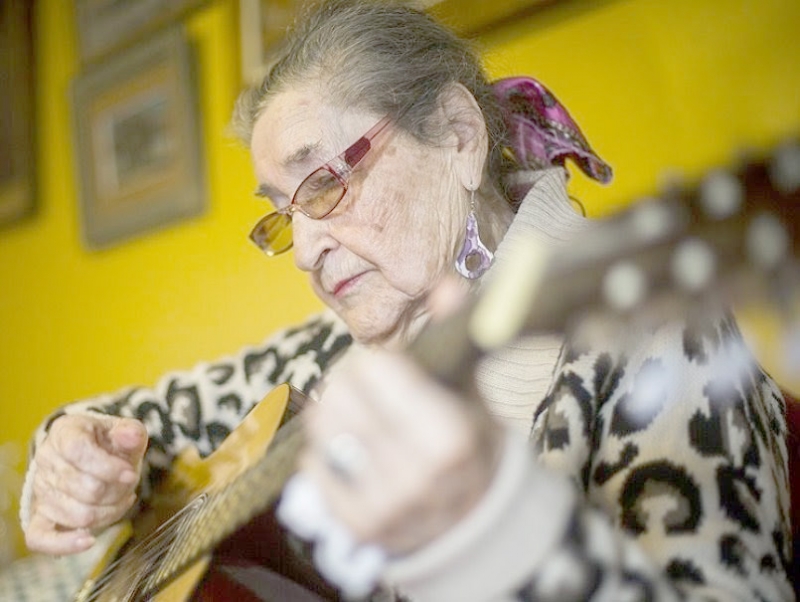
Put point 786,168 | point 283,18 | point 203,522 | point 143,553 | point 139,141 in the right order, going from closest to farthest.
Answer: point 786,168 < point 203,522 < point 143,553 < point 283,18 < point 139,141

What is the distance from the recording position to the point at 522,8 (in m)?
0.71

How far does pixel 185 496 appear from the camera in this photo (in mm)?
718

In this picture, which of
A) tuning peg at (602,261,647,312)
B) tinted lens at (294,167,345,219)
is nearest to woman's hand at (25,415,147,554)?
tinted lens at (294,167,345,219)

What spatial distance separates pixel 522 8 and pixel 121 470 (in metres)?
0.55

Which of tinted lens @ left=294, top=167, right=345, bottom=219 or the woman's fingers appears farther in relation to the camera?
the woman's fingers

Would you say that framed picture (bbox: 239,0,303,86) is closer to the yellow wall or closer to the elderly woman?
the yellow wall

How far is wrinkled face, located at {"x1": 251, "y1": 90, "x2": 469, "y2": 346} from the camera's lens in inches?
24.7

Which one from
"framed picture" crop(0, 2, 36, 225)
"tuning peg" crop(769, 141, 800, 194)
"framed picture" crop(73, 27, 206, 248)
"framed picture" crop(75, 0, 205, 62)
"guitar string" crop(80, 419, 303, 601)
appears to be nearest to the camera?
"tuning peg" crop(769, 141, 800, 194)

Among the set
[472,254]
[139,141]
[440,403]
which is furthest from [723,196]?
[139,141]

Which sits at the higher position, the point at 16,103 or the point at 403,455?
the point at 16,103

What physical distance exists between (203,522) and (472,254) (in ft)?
0.89

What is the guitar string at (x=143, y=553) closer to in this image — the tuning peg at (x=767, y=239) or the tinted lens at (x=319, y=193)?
the tinted lens at (x=319, y=193)

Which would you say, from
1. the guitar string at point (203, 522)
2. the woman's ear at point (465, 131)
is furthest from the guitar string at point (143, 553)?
the woman's ear at point (465, 131)

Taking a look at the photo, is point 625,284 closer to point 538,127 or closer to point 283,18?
point 538,127
